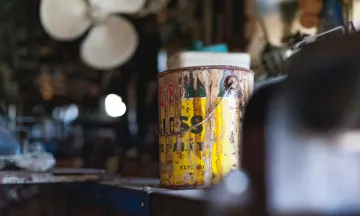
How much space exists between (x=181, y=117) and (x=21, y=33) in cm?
459

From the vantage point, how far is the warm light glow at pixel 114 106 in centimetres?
550

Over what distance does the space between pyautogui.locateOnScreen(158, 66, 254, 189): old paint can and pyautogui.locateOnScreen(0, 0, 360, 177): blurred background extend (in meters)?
1.95

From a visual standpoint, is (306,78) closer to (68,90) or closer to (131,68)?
(131,68)

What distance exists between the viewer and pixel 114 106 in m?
5.57

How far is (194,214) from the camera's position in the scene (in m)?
1.00

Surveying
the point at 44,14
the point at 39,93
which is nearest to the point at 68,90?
the point at 39,93

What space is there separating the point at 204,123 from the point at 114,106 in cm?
436

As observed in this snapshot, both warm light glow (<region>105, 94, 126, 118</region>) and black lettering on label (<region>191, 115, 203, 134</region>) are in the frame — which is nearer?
black lettering on label (<region>191, 115, 203, 134</region>)

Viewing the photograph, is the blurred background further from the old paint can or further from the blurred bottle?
the old paint can

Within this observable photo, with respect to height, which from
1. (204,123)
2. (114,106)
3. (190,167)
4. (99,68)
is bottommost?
(190,167)

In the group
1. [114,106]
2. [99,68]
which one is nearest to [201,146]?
[99,68]

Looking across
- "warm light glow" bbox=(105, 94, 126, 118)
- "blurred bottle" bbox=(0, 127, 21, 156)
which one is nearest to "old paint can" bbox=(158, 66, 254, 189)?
"blurred bottle" bbox=(0, 127, 21, 156)

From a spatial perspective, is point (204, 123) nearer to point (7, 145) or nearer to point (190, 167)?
point (190, 167)

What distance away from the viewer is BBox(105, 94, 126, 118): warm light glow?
550 cm
